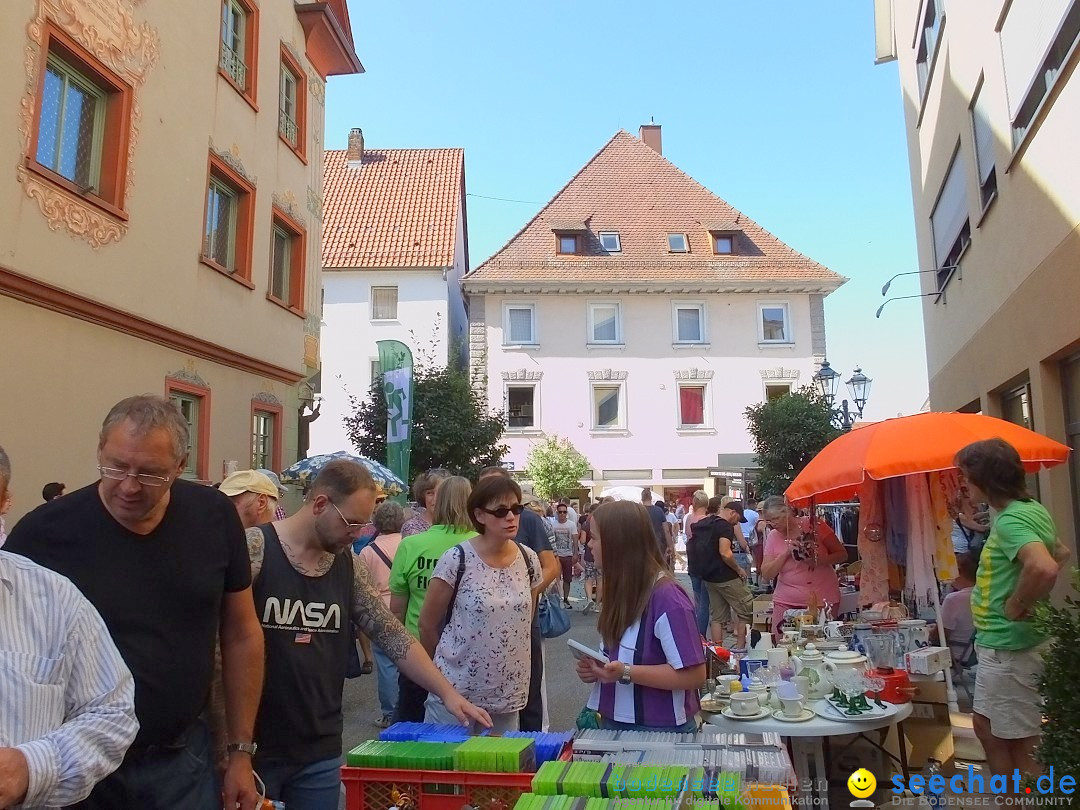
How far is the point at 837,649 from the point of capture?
5.32 metres

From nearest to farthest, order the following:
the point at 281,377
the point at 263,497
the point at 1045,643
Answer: the point at 1045,643
the point at 263,497
the point at 281,377

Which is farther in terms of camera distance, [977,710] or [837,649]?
[837,649]

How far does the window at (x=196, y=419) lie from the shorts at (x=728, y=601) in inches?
264

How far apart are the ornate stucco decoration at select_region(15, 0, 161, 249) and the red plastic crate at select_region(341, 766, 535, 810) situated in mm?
7273

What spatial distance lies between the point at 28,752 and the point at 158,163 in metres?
9.43

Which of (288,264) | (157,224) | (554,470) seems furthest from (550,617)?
(554,470)

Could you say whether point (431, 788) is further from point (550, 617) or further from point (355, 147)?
point (355, 147)

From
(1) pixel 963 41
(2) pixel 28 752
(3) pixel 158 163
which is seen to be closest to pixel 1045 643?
(2) pixel 28 752

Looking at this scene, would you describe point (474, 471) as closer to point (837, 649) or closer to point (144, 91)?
point (144, 91)

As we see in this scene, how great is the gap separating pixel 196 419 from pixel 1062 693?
33.9 ft

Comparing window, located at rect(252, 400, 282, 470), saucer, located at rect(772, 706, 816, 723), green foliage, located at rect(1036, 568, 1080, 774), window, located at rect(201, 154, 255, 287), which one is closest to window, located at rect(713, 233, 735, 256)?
window, located at rect(252, 400, 282, 470)

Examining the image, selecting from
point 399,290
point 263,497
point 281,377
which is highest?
point 399,290

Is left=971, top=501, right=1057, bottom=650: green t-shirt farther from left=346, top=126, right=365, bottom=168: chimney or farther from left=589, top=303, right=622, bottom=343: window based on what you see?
→ left=346, top=126, right=365, bottom=168: chimney

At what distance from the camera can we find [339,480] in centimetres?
298
